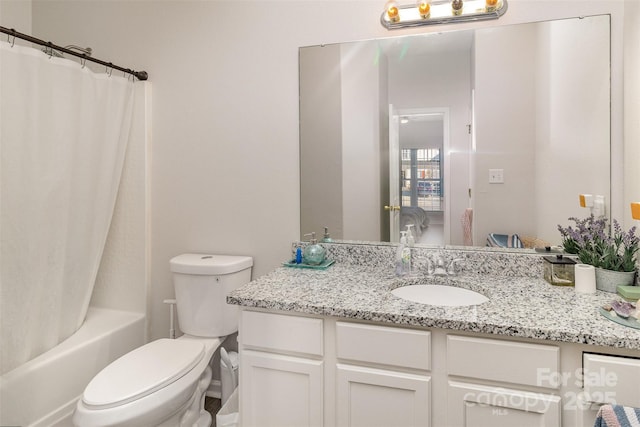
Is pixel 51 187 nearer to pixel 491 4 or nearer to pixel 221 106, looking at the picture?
pixel 221 106

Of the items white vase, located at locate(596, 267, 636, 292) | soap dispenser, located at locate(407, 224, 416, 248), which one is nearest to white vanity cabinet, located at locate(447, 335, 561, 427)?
white vase, located at locate(596, 267, 636, 292)

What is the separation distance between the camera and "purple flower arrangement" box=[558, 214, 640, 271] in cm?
136

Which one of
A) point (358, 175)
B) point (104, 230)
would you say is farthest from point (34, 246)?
point (358, 175)

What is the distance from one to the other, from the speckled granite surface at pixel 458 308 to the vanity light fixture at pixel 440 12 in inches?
40.9

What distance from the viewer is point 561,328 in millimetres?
1048

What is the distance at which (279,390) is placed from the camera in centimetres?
135

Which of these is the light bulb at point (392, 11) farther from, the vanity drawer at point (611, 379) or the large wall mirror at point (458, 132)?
the vanity drawer at point (611, 379)

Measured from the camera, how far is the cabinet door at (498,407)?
107cm

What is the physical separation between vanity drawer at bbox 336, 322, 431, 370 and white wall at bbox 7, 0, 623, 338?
81cm

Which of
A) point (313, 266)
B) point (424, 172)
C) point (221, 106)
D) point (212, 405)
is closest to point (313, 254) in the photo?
point (313, 266)

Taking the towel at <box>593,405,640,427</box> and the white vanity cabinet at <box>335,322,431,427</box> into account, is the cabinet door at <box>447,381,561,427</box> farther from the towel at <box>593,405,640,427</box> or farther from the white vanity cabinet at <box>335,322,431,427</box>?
the towel at <box>593,405,640,427</box>

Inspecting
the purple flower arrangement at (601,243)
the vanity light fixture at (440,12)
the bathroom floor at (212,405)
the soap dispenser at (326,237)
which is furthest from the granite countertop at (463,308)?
the vanity light fixture at (440,12)

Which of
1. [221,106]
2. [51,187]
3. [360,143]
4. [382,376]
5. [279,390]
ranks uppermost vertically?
[221,106]

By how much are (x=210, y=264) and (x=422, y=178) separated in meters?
1.12
